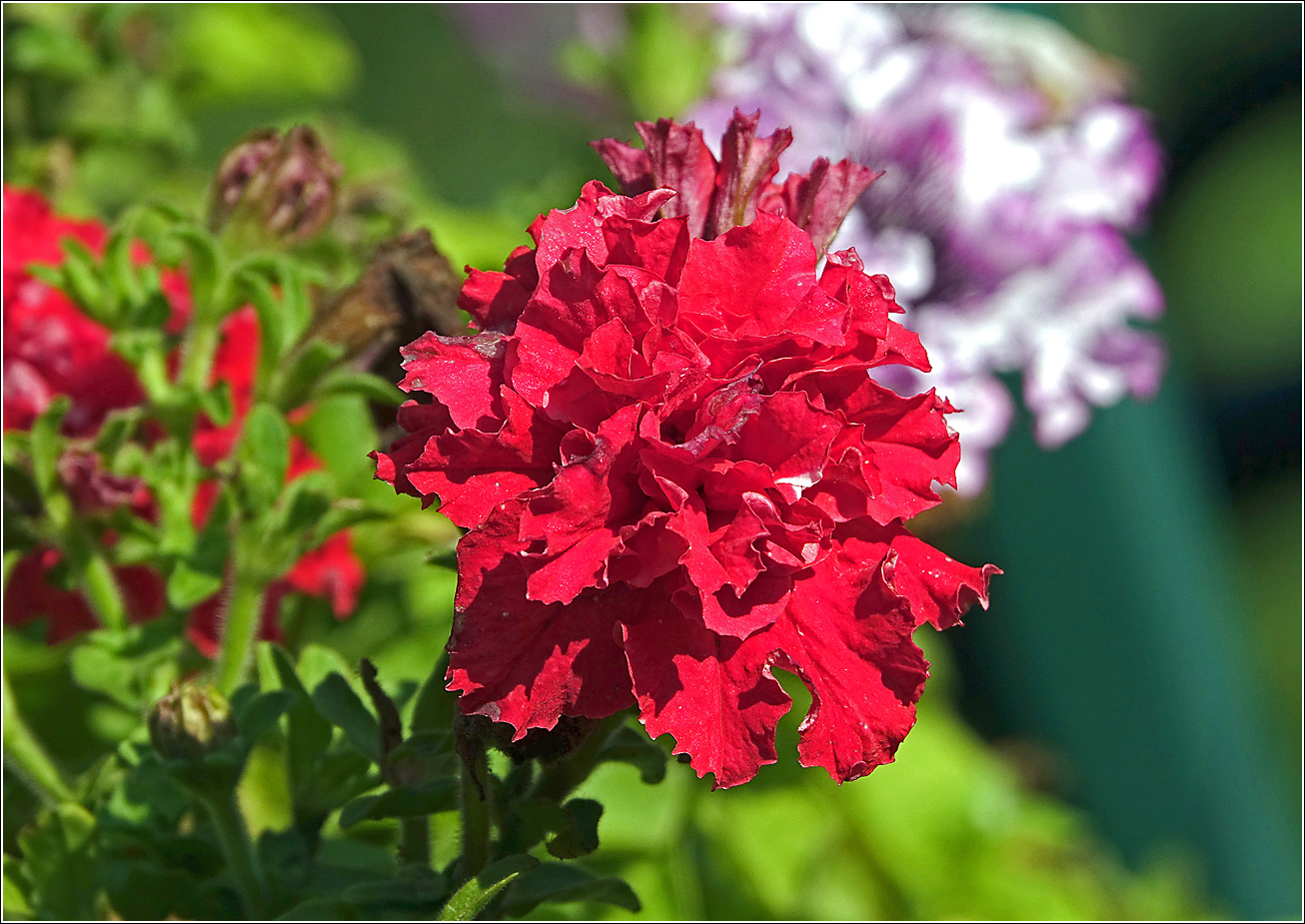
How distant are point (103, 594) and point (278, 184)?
230 mm

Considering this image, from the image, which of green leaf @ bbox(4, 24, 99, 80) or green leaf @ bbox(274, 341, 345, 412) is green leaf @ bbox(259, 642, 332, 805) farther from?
green leaf @ bbox(4, 24, 99, 80)

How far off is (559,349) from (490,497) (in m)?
0.05

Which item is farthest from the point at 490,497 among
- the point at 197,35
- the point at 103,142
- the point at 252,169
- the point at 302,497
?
the point at 197,35

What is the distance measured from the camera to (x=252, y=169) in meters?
0.64

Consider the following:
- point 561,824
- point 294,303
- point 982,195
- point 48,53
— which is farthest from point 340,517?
point 982,195

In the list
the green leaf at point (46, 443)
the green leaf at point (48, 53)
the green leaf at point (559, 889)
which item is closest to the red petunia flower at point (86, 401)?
the green leaf at point (46, 443)

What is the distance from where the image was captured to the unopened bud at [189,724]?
0.48 meters

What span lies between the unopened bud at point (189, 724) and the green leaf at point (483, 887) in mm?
141

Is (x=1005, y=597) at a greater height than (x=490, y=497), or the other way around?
(x=1005, y=597)

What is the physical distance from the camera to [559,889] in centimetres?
46

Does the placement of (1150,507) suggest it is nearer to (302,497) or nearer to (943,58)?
(943,58)

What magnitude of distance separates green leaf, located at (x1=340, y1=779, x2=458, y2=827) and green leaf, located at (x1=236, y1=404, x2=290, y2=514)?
0.58 ft

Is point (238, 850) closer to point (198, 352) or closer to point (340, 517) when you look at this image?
point (340, 517)

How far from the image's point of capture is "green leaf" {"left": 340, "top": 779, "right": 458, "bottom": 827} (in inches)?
17.9
